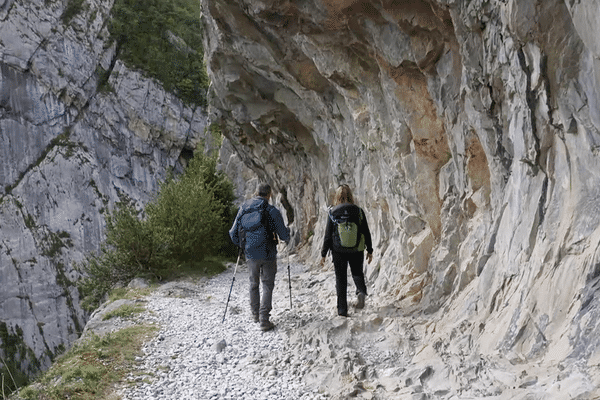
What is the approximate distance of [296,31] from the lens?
10.6 meters

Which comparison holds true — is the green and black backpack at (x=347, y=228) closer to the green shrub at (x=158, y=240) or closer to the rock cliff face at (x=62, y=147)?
the green shrub at (x=158, y=240)

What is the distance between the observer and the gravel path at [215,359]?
17.4ft

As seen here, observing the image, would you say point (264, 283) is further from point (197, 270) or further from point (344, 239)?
point (197, 270)

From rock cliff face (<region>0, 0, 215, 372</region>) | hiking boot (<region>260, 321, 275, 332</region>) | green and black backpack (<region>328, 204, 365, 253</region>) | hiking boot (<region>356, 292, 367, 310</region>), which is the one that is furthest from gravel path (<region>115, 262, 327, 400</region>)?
rock cliff face (<region>0, 0, 215, 372</region>)

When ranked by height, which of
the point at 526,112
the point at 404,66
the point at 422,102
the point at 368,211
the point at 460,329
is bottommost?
the point at 460,329

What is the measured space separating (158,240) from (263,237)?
7939 mm

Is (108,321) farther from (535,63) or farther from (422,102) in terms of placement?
(535,63)

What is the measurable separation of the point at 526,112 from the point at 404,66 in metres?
3.81

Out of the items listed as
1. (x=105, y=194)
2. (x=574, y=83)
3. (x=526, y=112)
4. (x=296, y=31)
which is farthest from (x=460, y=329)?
(x=105, y=194)

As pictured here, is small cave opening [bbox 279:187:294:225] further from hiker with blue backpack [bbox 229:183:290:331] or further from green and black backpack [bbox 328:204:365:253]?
green and black backpack [bbox 328:204:365:253]

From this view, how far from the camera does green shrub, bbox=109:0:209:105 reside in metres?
57.0

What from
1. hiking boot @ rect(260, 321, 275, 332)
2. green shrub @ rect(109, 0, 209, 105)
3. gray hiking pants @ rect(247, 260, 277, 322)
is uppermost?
green shrub @ rect(109, 0, 209, 105)

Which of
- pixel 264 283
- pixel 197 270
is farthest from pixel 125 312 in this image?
pixel 197 270

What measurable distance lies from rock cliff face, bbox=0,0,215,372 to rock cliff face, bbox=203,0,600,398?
4121 centimetres
